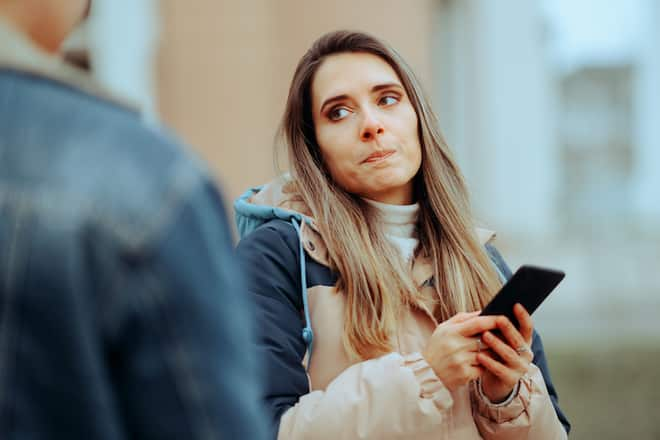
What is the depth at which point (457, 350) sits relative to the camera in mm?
2049

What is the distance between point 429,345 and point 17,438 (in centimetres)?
113

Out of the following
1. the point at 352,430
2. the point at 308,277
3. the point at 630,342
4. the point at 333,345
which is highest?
the point at 308,277

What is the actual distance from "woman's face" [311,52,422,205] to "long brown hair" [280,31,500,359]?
3 centimetres

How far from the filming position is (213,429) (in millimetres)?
1126

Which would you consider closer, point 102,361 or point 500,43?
point 102,361

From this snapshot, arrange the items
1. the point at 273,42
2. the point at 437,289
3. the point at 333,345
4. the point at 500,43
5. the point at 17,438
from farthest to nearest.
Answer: the point at 500,43 → the point at 273,42 → the point at 437,289 → the point at 333,345 → the point at 17,438

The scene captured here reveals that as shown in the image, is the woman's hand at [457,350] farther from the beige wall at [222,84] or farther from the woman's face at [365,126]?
the beige wall at [222,84]

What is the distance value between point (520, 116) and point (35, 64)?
359 inches

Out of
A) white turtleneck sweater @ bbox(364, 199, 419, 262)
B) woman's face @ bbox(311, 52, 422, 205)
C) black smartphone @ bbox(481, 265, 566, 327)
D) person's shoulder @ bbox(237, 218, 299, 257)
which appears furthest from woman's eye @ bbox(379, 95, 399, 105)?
black smartphone @ bbox(481, 265, 566, 327)

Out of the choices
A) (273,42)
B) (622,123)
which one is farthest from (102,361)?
(622,123)

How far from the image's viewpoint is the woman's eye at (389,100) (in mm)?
2398

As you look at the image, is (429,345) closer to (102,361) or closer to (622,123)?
(102,361)

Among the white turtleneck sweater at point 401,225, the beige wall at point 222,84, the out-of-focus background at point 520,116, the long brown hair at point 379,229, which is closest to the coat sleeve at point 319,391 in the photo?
the long brown hair at point 379,229

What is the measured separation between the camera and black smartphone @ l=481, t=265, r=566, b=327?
200 cm
